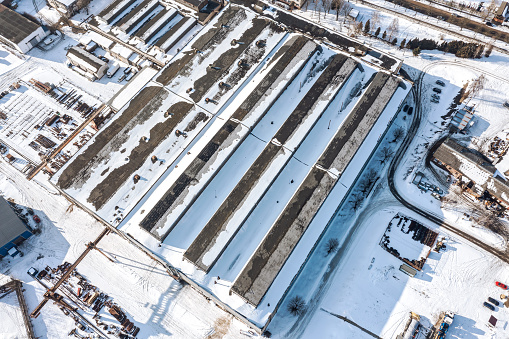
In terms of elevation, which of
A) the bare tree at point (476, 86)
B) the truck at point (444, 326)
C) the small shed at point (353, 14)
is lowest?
the truck at point (444, 326)

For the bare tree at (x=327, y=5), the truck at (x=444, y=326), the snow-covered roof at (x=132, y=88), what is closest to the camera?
the truck at (x=444, y=326)

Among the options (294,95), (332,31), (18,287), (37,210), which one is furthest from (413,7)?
(18,287)

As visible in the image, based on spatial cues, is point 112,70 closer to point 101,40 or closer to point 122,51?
point 122,51

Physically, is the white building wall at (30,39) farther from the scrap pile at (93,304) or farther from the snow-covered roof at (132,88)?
the scrap pile at (93,304)

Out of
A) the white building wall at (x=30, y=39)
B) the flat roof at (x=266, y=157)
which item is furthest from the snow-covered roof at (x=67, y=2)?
the flat roof at (x=266, y=157)

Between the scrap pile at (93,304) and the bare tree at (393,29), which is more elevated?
the bare tree at (393,29)

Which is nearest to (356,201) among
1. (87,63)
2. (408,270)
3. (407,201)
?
(407,201)

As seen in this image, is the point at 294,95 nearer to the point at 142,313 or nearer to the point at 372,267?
the point at 372,267
